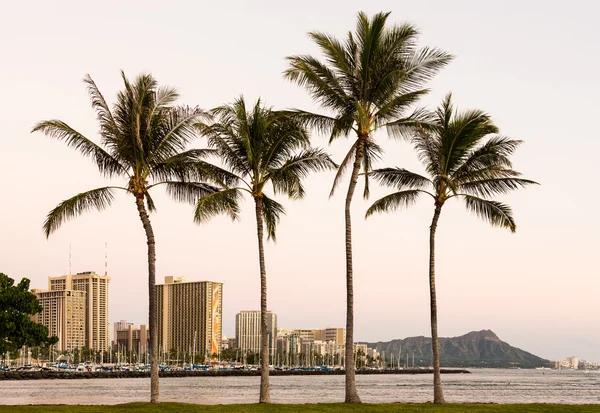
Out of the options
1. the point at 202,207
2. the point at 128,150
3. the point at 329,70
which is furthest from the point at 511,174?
the point at 128,150

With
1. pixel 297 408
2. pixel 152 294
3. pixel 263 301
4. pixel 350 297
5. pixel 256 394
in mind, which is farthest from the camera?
pixel 256 394

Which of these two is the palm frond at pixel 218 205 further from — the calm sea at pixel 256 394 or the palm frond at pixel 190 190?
the calm sea at pixel 256 394

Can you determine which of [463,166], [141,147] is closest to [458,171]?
[463,166]

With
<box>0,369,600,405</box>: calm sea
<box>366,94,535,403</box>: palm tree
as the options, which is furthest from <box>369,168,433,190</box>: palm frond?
<box>0,369,600,405</box>: calm sea

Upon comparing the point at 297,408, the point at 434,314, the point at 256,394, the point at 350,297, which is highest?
the point at 350,297

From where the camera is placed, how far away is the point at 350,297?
92.4 feet

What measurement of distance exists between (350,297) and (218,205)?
5.77 metres

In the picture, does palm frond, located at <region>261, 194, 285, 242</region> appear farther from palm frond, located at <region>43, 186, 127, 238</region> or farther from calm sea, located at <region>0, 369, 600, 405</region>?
calm sea, located at <region>0, 369, 600, 405</region>

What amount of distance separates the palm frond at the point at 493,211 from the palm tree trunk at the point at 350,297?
4.36 m

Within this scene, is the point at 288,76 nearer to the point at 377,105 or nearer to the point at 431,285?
the point at 377,105

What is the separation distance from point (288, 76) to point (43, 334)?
27.8 metres

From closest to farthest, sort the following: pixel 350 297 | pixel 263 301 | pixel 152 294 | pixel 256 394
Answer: pixel 152 294
pixel 350 297
pixel 263 301
pixel 256 394

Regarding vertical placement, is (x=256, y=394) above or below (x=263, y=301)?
below

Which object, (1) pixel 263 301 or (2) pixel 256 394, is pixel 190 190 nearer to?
(1) pixel 263 301
